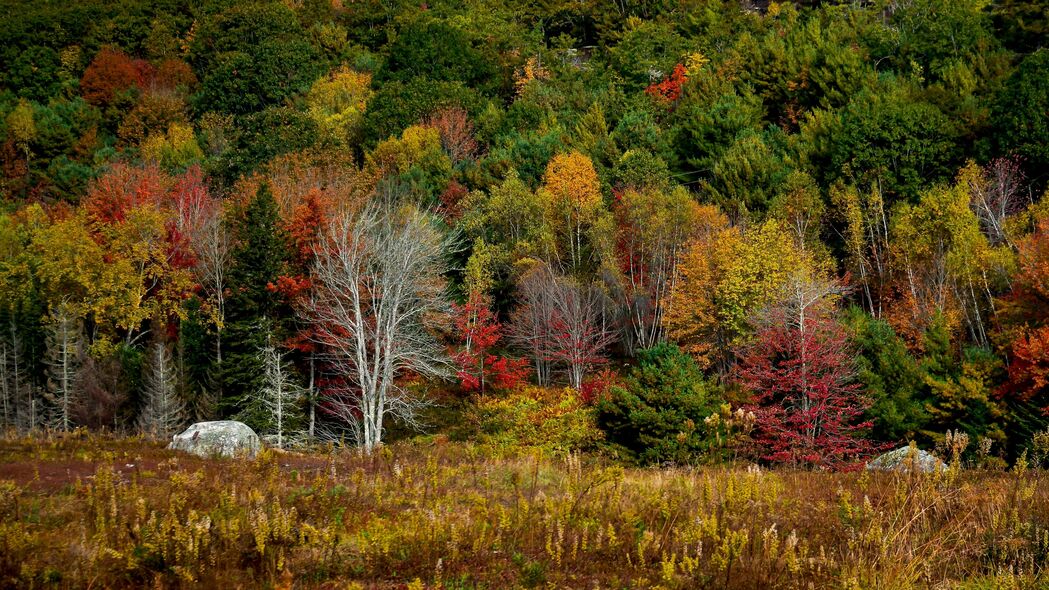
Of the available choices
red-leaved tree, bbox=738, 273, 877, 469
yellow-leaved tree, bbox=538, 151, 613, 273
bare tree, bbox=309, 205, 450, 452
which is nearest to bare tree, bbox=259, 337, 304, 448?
bare tree, bbox=309, 205, 450, 452

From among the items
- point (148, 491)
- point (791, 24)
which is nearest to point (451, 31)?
point (791, 24)

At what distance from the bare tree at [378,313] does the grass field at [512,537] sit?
21260 mm

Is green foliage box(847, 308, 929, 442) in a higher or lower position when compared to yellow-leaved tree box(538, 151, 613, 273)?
lower

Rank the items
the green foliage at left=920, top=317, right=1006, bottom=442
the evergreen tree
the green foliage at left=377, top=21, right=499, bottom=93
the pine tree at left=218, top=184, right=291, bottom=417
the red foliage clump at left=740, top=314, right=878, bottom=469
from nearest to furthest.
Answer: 1. the red foliage clump at left=740, top=314, right=878, bottom=469
2. the green foliage at left=920, top=317, right=1006, bottom=442
3. the pine tree at left=218, top=184, right=291, bottom=417
4. the evergreen tree
5. the green foliage at left=377, top=21, right=499, bottom=93

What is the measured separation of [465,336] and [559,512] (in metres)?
35.5

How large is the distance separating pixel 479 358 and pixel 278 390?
1074 cm

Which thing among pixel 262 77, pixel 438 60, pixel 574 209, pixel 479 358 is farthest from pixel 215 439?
pixel 262 77

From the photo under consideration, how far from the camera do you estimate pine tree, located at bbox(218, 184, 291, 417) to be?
38656mm

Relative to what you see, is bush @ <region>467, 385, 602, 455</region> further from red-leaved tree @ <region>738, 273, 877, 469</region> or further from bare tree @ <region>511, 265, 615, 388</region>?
red-leaved tree @ <region>738, 273, 877, 469</region>

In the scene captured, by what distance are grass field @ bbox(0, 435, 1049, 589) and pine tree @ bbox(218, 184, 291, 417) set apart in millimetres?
28734

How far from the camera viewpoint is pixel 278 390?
36.4m

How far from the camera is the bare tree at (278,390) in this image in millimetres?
36438

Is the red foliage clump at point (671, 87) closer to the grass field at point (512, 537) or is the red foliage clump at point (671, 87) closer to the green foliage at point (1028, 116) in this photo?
the green foliage at point (1028, 116)

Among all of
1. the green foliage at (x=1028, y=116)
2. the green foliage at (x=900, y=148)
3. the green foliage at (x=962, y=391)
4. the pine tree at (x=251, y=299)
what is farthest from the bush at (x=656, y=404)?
the green foliage at (x=1028, y=116)
